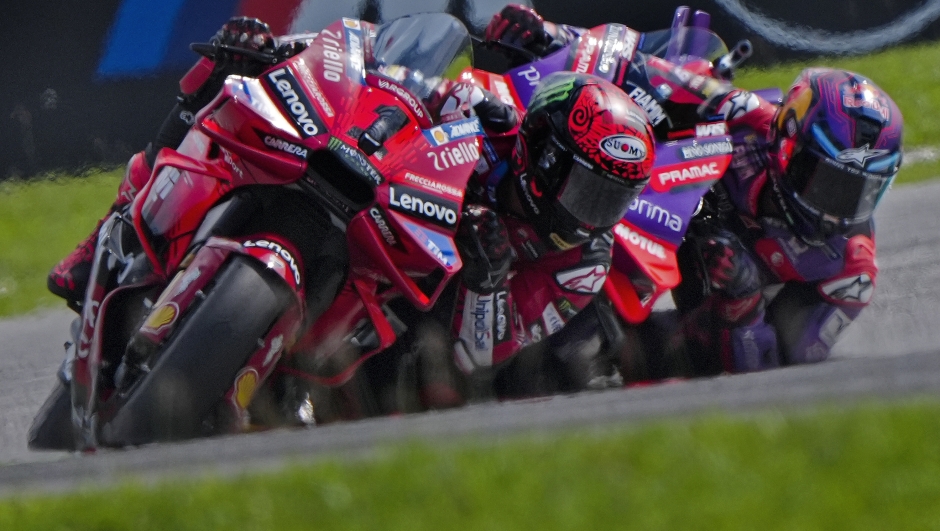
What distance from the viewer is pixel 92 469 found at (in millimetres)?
2805

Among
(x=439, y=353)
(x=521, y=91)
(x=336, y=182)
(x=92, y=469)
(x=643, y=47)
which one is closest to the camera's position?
(x=92, y=469)

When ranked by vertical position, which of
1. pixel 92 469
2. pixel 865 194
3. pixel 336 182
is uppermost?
pixel 336 182

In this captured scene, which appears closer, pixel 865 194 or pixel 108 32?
pixel 865 194

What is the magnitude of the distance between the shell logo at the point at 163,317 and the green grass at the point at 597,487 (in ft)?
2.04

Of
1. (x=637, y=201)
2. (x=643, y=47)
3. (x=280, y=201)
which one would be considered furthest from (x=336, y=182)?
(x=643, y=47)

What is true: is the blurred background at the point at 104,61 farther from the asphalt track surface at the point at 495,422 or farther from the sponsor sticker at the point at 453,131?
the sponsor sticker at the point at 453,131

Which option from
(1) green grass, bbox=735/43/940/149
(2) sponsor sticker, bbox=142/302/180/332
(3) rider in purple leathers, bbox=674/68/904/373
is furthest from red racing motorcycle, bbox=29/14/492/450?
(1) green grass, bbox=735/43/940/149

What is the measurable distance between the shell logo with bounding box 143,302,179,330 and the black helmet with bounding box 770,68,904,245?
243 centimetres

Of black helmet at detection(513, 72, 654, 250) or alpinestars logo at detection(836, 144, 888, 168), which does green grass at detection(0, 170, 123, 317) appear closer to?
black helmet at detection(513, 72, 654, 250)

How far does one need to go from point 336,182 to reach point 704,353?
195 centimetres

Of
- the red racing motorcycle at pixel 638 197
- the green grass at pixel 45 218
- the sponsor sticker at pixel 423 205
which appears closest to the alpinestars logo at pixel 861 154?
the red racing motorcycle at pixel 638 197

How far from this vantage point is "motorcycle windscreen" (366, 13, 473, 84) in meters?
3.84

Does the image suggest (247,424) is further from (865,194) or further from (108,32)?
(108,32)

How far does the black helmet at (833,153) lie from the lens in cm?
415
